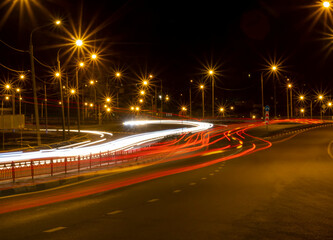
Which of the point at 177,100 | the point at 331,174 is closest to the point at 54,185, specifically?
the point at 331,174

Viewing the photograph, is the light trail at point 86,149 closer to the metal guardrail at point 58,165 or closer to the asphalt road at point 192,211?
the metal guardrail at point 58,165

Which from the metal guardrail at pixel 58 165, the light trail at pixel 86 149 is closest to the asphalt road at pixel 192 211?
the metal guardrail at pixel 58 165

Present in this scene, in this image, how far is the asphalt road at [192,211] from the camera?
7.36m

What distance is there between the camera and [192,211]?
930 centimetres

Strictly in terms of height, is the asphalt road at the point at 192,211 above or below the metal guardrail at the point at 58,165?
below

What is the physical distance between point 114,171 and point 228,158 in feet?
25.3

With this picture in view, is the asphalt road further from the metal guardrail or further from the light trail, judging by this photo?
the light trail

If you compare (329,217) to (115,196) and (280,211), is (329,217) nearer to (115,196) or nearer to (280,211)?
(280,211)

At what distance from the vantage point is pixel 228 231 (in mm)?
7371

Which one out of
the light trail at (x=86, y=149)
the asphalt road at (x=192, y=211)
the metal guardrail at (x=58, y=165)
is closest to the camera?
the asphalt road at (x=192, y=211)

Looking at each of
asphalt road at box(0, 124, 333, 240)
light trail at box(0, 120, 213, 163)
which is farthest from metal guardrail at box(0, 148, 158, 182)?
asphalt road at box(0, 124, 333, 240)

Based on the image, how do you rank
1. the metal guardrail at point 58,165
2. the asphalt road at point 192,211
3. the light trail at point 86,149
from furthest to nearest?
the light trail at point 86,149
the metal guardrail at point 58,165
the asphalt road at point 192,211

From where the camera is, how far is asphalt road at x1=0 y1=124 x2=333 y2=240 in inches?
290

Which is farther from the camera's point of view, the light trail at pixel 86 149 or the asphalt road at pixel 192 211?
the light trail at pixel 86 149
